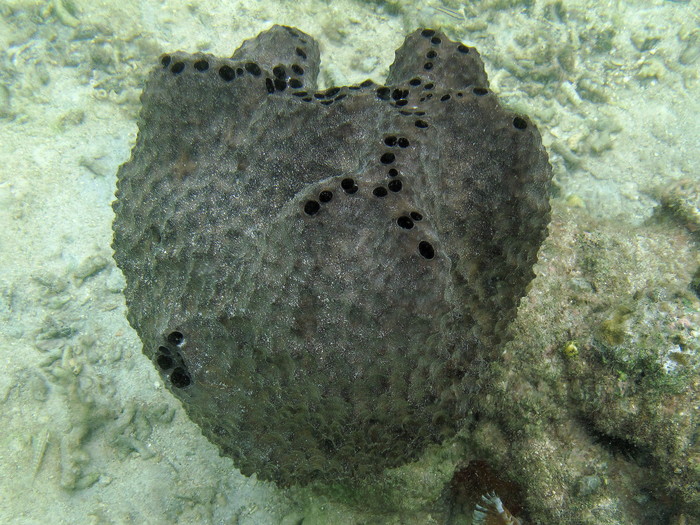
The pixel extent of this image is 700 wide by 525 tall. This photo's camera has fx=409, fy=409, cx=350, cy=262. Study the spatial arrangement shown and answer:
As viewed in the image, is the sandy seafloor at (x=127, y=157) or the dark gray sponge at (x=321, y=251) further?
the sandy seafloor at (x=127, y=157)

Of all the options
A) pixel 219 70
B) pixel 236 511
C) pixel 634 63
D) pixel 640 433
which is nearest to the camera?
pixel 219 70

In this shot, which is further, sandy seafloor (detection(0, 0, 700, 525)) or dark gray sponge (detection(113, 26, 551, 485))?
sandy seafloor (detection(0, 0, 700, 525))

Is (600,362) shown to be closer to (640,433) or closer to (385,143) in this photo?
(640,433)

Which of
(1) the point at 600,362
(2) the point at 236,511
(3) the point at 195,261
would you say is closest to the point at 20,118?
(3) the point at 195,261

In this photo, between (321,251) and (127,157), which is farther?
(127,157)
